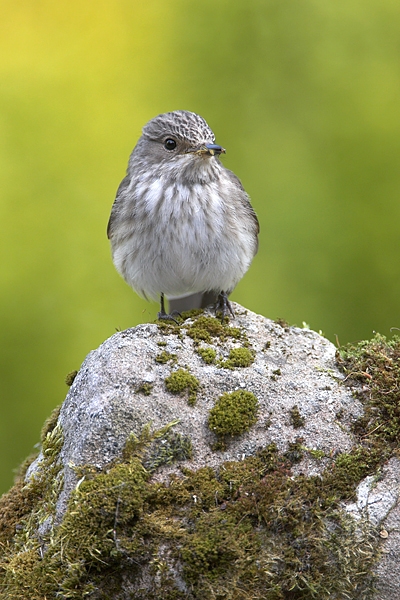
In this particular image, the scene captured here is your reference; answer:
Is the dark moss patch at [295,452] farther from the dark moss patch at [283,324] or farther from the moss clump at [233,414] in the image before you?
the dark moss patch at [283,324]

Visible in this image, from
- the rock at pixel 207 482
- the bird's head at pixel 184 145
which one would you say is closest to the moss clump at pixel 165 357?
the rock at pixel 207 482

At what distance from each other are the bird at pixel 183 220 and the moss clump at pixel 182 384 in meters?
0.91

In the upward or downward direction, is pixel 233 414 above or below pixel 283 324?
below

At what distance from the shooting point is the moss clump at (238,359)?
3.33 metres

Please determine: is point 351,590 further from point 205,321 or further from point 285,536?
point 205,321

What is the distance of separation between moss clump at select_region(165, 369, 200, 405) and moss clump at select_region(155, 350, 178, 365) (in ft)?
0.29

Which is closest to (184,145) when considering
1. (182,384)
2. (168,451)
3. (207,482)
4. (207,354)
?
(207,354)

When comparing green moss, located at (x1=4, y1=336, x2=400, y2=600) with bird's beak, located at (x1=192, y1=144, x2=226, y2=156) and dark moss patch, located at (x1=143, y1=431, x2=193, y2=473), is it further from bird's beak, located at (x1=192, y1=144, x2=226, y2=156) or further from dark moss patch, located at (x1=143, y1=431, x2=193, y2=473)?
bird's beak, located at (x1=192, y1=144, x2=226, y2=156)

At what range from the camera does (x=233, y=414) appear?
307 cm

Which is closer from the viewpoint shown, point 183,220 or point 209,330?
point 209,330

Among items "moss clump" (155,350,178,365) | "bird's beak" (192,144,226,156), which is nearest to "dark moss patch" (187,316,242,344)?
"moss clump" (155,350,178,365)

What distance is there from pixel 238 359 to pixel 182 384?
0.35m

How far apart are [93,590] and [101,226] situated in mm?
3336

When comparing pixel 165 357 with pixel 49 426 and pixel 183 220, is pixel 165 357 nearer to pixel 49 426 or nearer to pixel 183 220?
pixel 49 426
